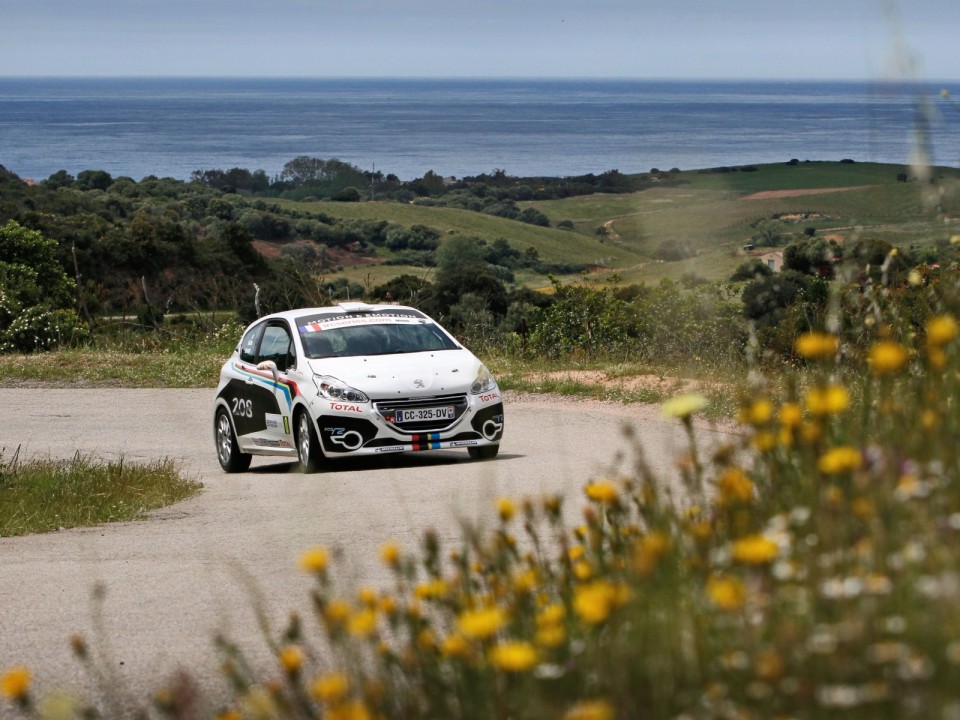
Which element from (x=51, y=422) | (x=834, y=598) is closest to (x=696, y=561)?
(x=834, y=598)

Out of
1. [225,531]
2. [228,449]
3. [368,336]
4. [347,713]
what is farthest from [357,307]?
[347,713]

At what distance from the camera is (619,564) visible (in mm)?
4121

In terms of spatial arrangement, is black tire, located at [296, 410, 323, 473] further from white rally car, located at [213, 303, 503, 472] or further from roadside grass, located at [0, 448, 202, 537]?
roadside grass, located at [0, 448, 202, 537]

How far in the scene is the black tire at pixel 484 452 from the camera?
12.8 meters

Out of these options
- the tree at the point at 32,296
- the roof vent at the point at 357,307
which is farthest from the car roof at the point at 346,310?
the tree at the point at 32,296

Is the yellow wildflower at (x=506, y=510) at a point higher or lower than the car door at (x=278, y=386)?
higher

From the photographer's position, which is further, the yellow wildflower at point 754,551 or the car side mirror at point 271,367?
the car side mirror at point 271,367

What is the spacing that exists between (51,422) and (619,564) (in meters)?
14.8

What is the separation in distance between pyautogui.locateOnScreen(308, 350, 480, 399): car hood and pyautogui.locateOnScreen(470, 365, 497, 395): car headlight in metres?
0.04

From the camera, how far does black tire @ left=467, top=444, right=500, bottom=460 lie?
42.1ft

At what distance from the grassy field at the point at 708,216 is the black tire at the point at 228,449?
18.9ft

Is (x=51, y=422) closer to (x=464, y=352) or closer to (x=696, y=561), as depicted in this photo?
(x=464, y=352)

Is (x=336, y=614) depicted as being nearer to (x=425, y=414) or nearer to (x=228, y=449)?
(x=425, y=414)

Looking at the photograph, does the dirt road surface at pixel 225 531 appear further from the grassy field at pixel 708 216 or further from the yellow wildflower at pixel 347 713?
the grassy field at pixel 708 216
